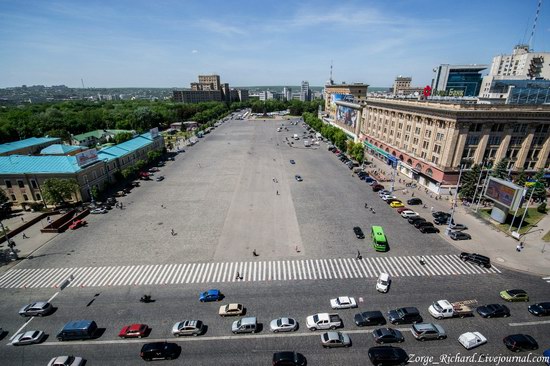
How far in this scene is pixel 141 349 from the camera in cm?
2661

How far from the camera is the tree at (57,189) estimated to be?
57.5 meters

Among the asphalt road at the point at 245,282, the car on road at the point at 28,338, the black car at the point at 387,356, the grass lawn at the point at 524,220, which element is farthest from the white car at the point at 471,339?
the car on road at the point at 28,338

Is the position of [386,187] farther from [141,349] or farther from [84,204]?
[84,204]

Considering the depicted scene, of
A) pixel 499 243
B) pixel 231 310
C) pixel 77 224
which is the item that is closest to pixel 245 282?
pixel 231 310

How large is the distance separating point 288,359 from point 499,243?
142 ft

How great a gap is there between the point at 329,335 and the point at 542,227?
51.7 meters

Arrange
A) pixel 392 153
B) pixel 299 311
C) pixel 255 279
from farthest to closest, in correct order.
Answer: pixel 392 153
pixel 255 279
pixel 299 311

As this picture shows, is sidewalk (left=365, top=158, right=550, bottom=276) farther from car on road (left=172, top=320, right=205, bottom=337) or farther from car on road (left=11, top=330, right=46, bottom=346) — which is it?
car on road (left=11, top=330, right=46, bottom=346)

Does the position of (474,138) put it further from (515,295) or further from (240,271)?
(240,271)

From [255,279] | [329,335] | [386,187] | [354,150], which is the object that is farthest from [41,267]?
[354,150]

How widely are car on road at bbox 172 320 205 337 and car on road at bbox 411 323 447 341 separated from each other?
23.2 meters

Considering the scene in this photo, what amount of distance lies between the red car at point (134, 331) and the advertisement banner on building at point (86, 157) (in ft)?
164

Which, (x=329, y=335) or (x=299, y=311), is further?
(x=299, y=311)

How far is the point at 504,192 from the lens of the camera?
4959cm
